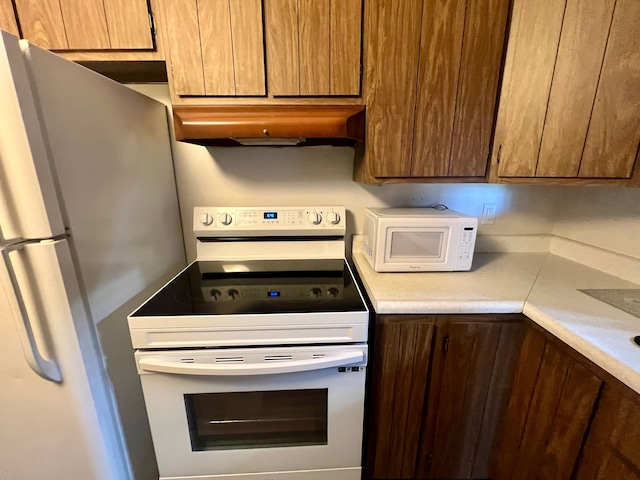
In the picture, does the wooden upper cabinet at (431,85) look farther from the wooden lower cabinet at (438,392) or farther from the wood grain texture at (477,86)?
the wooden lower cabinet at (438,392)

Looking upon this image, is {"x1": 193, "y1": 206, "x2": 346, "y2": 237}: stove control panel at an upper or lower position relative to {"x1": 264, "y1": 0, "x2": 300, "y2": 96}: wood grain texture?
lower

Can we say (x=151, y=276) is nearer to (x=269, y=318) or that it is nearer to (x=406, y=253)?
(x=269, y=318)

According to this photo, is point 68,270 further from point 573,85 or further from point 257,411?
point 573,85

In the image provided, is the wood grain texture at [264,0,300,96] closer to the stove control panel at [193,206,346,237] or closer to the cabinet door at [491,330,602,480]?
the stove control panel at [193,206,346,237]

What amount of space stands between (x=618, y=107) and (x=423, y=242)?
2.80 ft

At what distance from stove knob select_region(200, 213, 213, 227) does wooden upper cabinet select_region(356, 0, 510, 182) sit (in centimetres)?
82

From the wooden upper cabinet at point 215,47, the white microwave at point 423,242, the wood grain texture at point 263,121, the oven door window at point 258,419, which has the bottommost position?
the oven door window at point 258,419

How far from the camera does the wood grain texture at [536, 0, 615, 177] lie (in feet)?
3.31

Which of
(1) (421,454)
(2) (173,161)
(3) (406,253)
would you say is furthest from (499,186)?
(2) (173,161)


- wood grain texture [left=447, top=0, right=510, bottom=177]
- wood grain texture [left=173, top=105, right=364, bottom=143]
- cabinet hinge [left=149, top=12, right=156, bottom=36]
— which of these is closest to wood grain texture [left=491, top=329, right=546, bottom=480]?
wood grain texture [left=447, top=0, right=510, bottom=177]

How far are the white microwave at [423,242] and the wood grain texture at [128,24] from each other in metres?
1.16

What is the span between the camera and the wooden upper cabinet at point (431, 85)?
1.04 metres

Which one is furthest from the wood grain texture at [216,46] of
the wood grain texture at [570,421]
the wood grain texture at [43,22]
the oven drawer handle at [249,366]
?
the wood grain texture at [570,421]

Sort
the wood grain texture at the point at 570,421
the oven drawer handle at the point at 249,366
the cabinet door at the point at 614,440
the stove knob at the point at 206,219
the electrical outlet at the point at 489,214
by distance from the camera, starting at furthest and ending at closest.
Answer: the electrical outlet at the point at 489,214 → the stove knob at the point at 206,219 → the oven drawer handle at the point at 249,366 → the wood grain texture at the point at 570,421 → the cabinet door at the point at 614,440
